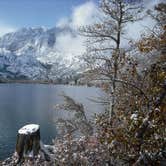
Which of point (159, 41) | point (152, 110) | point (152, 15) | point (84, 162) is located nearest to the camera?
point (152, 110)

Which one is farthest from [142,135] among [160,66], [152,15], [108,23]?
[108,23]

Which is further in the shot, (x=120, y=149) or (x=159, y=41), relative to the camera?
(x=159, y=41)

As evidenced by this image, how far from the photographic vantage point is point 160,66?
870cm

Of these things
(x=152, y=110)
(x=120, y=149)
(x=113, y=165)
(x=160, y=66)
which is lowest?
A: (x=113, y=165)

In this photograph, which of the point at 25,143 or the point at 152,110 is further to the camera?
the point at 25,143

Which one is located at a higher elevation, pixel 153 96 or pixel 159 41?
pixel 159 41

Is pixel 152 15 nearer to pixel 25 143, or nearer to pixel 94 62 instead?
pixel 94 62

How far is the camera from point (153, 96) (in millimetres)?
8648

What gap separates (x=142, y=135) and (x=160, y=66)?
6.12 feet

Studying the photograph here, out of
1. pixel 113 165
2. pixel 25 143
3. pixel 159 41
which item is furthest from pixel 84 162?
pixel 25 143

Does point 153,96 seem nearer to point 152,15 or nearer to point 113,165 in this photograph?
point 113,165

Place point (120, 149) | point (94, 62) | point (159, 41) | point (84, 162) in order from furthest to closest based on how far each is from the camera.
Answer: point (94, 62), point (84, 162), point (159, 41), point (120, 149)

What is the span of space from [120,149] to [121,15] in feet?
42.3

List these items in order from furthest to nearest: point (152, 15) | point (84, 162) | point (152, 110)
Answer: point (152, 15)
point (84, 162)
point (152, 110)
